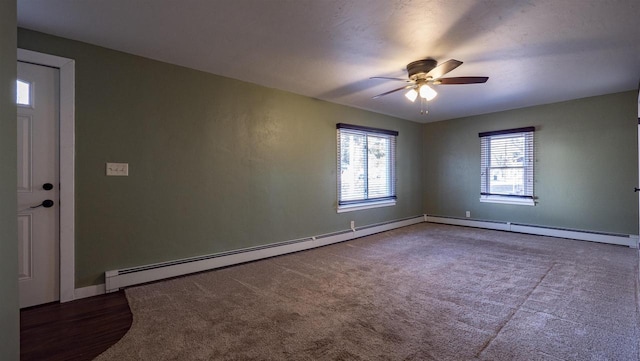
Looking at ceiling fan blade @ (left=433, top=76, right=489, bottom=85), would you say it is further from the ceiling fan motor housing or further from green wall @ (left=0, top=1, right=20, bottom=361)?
green wall @ (left=0, top=1, right=20, bottom=361)

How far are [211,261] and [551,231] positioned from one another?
18.9 feet

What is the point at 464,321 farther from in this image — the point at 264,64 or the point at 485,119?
the point at 485,119

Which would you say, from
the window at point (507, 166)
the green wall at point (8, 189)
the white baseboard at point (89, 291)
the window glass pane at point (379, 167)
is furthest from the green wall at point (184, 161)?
the window at point (507, 166)

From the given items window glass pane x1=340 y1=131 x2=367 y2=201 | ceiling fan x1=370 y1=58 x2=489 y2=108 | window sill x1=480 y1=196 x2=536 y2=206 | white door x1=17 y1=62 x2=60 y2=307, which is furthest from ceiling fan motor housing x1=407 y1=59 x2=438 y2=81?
window sill x1=480 y1=196 x2=536 y2=206

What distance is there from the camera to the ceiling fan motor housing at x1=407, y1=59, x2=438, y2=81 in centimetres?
317

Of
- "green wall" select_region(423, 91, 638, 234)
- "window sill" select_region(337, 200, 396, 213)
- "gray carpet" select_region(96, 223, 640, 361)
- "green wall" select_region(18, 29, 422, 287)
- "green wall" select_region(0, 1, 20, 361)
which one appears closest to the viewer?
"green wall" select_region(0, 1, 20, 361)

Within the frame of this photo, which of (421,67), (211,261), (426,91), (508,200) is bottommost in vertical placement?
(211,261)

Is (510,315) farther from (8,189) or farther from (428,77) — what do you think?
(8,189)

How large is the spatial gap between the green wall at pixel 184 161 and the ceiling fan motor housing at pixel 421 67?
1.86 metres

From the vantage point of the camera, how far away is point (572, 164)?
16.4 feet

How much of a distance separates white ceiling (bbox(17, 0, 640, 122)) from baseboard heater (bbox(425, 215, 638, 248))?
241cm

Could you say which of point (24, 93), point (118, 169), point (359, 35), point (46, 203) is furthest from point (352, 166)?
point (24, 93)

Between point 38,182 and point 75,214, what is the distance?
0.40m

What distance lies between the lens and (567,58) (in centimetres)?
322
